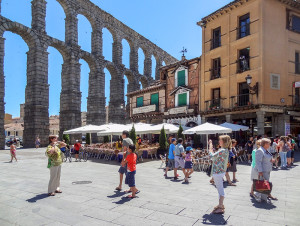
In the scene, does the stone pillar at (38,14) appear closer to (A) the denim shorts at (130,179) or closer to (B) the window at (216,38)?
(B) the window at (216,38)

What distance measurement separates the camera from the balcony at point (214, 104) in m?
21.8

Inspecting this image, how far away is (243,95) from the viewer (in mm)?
20344

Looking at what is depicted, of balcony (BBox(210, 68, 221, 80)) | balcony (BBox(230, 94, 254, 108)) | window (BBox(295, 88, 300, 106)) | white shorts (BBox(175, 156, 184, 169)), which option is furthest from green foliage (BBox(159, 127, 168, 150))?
window (BBox(295, 88, 300, 106))

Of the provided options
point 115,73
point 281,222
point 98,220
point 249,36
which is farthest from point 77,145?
point 115,73

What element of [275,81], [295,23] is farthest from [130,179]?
[295,23]

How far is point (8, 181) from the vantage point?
28.5 feet

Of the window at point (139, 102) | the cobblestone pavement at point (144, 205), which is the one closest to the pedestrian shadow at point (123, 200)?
the cobblestone pavement at point (144, 205)

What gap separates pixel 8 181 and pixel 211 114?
59.8 ft

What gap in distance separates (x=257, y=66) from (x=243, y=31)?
4054mm

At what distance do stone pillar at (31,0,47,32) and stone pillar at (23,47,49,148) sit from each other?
2.74 metres

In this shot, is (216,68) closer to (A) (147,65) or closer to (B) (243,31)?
(B) (243,31)

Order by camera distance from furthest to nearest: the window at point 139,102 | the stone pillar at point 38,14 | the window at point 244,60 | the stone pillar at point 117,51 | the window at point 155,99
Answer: the stone pillar at point 117,51 < the window at point 139,102 < the window at point 155,99 < the stone pillar at point 38,14 < the window at point 244,60

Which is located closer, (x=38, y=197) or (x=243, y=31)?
(x=38, y=197)

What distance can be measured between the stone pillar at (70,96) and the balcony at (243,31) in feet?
71.7
